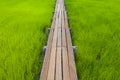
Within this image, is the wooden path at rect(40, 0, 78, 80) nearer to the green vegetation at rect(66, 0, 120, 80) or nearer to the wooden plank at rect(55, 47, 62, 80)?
the wooden plank at rect(55, 47, 62, 80)

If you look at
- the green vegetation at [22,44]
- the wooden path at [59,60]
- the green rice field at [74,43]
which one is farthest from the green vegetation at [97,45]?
the green vegetation at [22,44]

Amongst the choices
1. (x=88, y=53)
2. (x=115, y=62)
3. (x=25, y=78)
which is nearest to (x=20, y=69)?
(x=25, y=78)

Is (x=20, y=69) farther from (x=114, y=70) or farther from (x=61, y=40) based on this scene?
(x=114, y=70)

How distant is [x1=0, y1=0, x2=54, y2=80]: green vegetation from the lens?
11.4 ft

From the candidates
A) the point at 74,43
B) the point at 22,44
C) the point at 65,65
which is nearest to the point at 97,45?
the point at 74,43

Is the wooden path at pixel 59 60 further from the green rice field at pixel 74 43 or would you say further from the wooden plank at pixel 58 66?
the green rice field at pixel 74 43

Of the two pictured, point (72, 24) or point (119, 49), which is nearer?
point (119, 49)

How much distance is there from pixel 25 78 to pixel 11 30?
2611 mm

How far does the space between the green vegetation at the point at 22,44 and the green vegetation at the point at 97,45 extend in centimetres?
74

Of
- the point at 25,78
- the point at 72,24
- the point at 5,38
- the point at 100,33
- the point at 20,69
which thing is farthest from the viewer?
the point at 72,24

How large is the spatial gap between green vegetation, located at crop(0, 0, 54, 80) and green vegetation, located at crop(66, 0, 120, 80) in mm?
739

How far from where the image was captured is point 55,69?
3084 mm

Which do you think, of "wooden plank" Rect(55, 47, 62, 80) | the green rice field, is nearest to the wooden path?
"wooden plank" Rect(55, 47, 62, 80)

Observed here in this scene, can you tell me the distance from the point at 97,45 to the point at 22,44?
156cm
